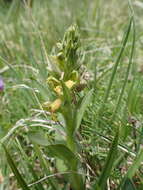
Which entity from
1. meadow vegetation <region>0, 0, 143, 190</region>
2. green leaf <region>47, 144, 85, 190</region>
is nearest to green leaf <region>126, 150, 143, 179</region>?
meadow vegetation <region>0, 0, 143, 190</region>

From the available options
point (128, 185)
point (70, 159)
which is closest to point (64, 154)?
point (70, 159)

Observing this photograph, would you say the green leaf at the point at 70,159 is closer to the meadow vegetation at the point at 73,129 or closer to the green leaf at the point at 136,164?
the meadow vegetation at the point at 73,129

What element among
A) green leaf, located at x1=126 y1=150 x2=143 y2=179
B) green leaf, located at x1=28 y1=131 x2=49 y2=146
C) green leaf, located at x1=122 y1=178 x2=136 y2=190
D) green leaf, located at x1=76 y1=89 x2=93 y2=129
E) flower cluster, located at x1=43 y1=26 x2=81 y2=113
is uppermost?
flower cluster, located at x1=43 y1=26 x2=81 y2=113

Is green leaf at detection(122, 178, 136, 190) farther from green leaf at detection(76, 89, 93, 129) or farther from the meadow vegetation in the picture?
green leaf at detection(76, 89, 93, 129)

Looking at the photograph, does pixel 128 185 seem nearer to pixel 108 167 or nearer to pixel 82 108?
pixel 108 167

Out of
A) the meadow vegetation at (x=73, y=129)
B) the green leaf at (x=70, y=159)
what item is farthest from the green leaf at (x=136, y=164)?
the green leaf at (x=70, y=159)

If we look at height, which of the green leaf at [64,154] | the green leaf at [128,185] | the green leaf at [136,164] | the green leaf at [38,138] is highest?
the green leaf at [38,138]

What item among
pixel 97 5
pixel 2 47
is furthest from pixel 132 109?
pixel 97 5

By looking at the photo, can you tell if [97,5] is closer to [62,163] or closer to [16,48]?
[16,48]

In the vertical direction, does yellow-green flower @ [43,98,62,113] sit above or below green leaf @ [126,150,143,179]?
above
